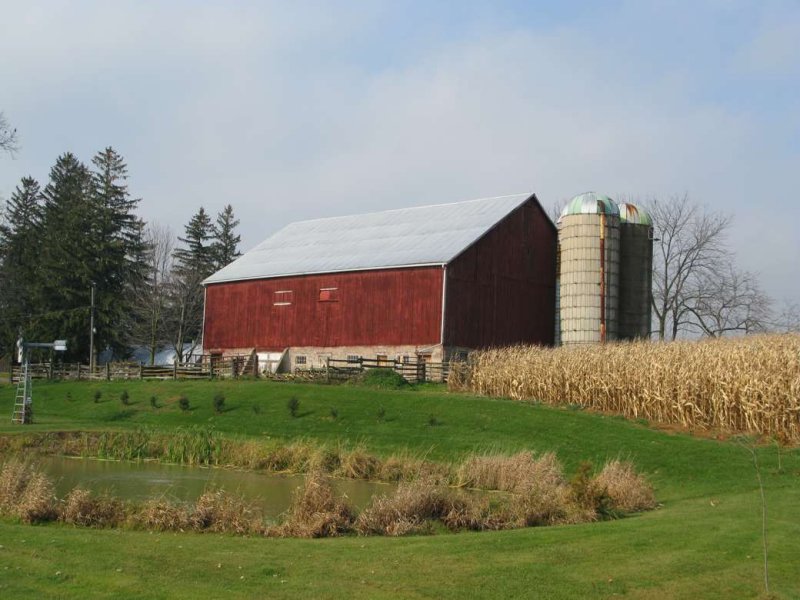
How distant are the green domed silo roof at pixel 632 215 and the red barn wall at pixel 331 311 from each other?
10.7 meters

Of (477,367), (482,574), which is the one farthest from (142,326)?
(482,574)

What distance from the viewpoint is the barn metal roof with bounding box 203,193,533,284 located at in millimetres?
46312

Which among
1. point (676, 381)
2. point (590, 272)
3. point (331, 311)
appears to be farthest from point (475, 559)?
point (331, 311)

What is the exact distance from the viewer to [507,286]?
4691 cm

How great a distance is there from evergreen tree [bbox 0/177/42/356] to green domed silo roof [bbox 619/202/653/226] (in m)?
41.3

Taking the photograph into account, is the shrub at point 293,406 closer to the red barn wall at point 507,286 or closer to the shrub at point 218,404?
the shrub at point 218,404

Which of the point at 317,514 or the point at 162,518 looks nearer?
the point at 162,518

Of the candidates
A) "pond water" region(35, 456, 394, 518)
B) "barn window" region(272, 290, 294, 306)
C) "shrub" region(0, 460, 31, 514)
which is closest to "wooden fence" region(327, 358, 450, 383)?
"barn window" region(272, 290, 294, 306)

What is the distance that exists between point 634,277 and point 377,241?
1303 centimetres

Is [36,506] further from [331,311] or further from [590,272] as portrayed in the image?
[590,272]

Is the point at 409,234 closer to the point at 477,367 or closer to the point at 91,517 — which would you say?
the point at 477,367

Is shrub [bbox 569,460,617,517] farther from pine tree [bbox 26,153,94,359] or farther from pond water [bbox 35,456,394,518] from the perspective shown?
pine tree [bbox 26,153,94,359]

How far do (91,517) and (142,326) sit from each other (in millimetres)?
54069

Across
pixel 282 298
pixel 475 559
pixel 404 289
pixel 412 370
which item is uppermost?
pixel 404 289
